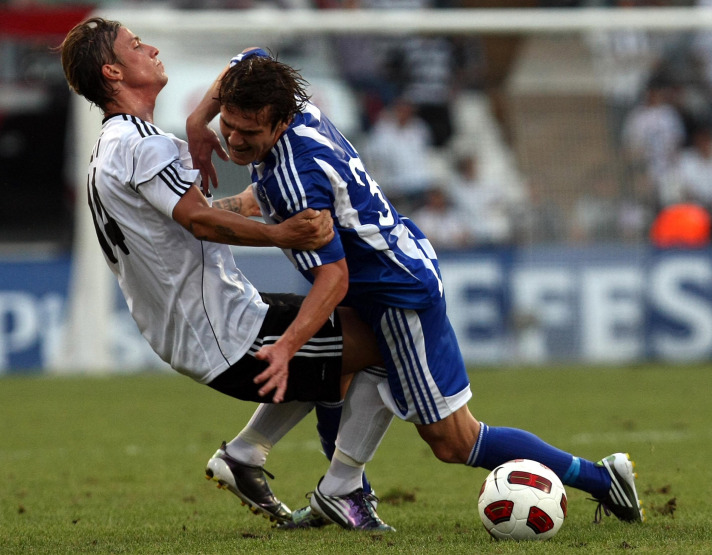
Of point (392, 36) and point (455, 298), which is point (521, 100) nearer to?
point (392, 36)

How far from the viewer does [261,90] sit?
4039 millimetres

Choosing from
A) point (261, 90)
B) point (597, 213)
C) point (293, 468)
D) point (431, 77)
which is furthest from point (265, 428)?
point (431, 77)

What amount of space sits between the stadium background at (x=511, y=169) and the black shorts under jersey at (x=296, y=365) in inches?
301

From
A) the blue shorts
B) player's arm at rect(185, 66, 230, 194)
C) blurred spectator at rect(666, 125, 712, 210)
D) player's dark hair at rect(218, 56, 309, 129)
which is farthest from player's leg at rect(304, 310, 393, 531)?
blurred spectator at rect(666, 125, 712, 210)

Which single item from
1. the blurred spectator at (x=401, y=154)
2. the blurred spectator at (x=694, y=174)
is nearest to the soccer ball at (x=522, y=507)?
the blurred spectator at (x=401, y=154)

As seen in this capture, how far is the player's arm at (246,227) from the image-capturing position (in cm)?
404

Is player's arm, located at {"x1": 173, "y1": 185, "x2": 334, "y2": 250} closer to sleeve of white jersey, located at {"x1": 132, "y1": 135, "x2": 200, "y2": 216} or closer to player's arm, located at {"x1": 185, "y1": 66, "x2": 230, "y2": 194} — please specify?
sleeve of white jersey, located at {"x1": 132, "y1": 135, "x2": 200, "y2": 216}

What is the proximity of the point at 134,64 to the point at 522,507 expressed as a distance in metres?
2.36

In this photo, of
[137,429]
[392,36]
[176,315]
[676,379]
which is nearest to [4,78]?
[392,36]

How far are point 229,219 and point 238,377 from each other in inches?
27.2

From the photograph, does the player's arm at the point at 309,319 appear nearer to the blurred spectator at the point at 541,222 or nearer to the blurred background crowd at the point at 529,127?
the blurred background crowd at the point at 529,127

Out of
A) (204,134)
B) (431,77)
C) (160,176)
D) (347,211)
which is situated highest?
(204,134)

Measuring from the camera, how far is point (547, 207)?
13.5 meters

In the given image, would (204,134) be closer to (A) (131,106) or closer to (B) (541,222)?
(A) (131,106)
